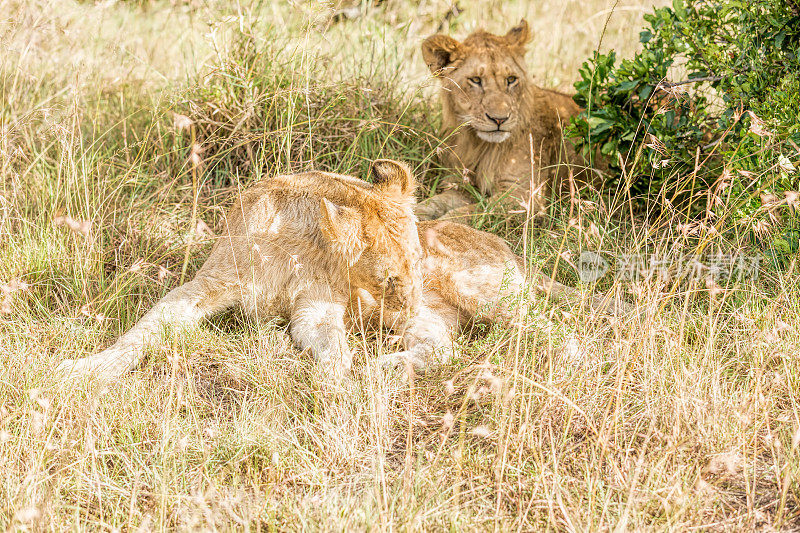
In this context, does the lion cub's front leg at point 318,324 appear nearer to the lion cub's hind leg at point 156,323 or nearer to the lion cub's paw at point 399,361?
the lion cub's paw at point 399,361

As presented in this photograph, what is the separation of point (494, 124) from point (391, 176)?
5.93 feet

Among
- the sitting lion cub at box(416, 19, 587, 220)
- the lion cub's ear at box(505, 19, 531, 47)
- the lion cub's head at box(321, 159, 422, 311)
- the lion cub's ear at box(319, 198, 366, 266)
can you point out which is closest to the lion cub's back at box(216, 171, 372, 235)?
the lion cub's head at box(321, 159, 422, 311)

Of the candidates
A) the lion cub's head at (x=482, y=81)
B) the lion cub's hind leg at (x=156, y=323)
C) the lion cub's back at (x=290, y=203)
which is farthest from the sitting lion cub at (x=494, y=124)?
the lion cub's hind leg at (x=156, y=323)

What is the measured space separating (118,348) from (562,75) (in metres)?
4.84

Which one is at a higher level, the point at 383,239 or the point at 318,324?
the point at 383,239

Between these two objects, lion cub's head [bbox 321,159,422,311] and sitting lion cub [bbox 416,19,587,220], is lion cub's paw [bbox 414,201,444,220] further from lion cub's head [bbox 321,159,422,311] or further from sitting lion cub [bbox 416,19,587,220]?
lion cub's head [bbox 321,159,422,311]

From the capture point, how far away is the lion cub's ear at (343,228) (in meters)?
3.23

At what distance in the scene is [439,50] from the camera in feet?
17.7

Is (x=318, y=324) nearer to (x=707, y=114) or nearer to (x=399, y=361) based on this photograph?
(x=399, y=361)

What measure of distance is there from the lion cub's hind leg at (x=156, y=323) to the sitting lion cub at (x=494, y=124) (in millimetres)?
1743

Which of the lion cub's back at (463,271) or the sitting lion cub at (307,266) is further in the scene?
the lion cub's back at (463,271)

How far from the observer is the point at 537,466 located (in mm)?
2801

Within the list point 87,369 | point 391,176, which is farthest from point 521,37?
point 87,369

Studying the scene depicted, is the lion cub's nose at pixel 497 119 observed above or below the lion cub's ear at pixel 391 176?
below
